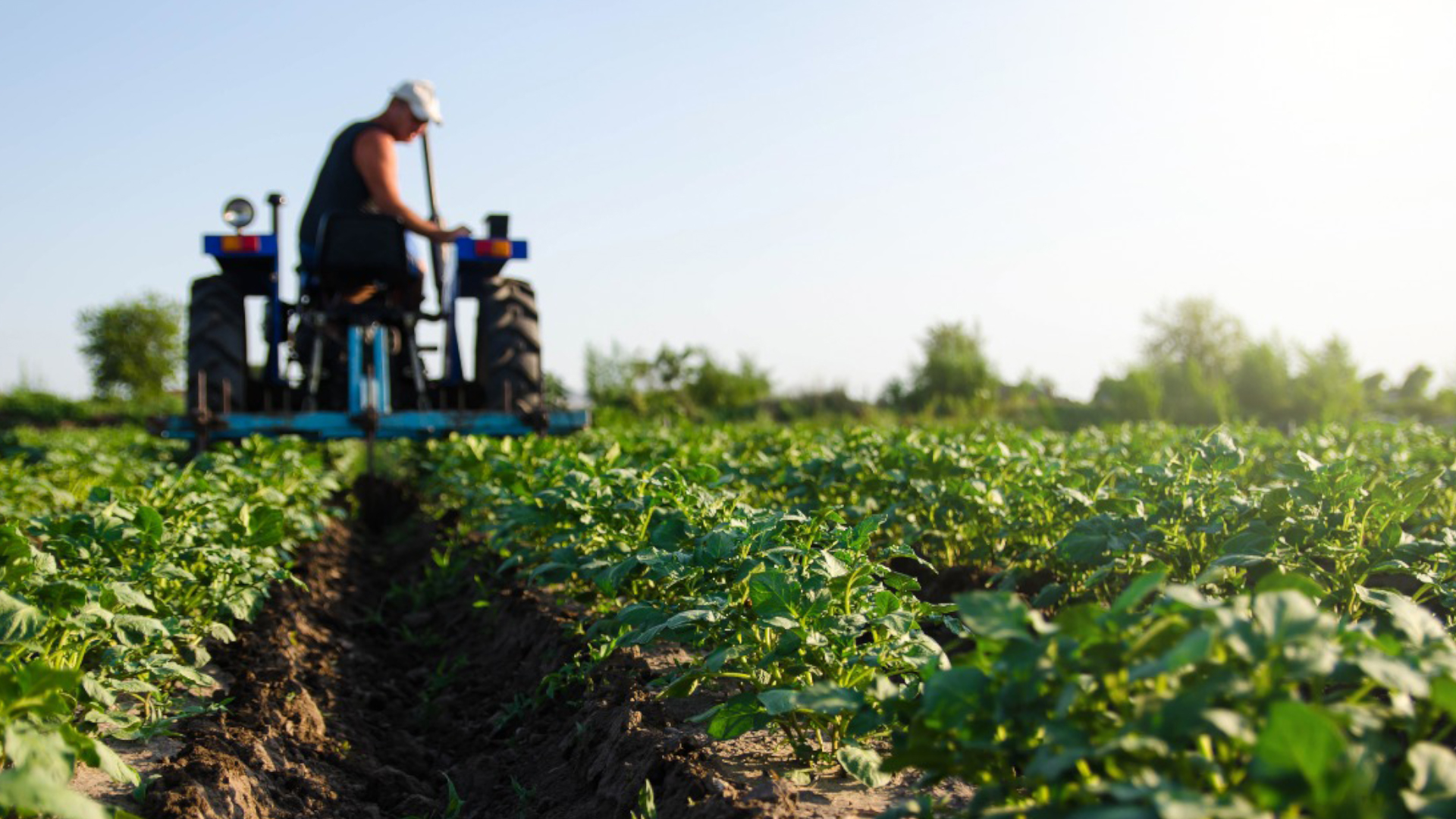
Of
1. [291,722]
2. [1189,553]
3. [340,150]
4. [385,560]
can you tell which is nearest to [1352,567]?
[1189,553]

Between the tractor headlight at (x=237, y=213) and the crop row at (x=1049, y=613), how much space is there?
3.57 metres

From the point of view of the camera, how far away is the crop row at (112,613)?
5.37 feet

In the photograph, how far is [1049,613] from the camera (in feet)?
12.0

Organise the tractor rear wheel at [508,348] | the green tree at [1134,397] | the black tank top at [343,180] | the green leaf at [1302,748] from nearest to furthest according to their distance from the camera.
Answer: the green leaf at [1302,748]
the black tank top at [343,180]
the tractor rear wheel at [508,348]
the green tree at [1134,397]

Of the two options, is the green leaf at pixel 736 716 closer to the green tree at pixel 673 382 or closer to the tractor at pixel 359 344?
the tractor at pixel 359 344

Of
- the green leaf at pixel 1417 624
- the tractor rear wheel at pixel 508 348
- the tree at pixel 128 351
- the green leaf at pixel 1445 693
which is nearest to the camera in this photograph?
the green leaf at pixel 1445 693

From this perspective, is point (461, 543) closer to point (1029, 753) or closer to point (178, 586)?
point (178, 586)

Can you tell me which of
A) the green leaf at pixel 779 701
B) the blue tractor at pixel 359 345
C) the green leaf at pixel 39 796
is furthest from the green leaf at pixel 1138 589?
the blue tractor at pixel 359 345

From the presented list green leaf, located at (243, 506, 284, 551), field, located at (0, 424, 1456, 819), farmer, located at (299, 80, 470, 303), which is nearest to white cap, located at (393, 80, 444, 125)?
farmer, located at (299, 80, 470, 303)

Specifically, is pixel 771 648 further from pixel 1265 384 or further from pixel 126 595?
pixel 1265 384

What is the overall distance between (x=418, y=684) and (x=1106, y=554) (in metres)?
2.61

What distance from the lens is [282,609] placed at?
422 cm

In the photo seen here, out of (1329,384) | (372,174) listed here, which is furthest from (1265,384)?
(372,174)

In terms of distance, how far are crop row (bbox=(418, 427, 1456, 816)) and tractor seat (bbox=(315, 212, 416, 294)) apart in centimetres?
251
